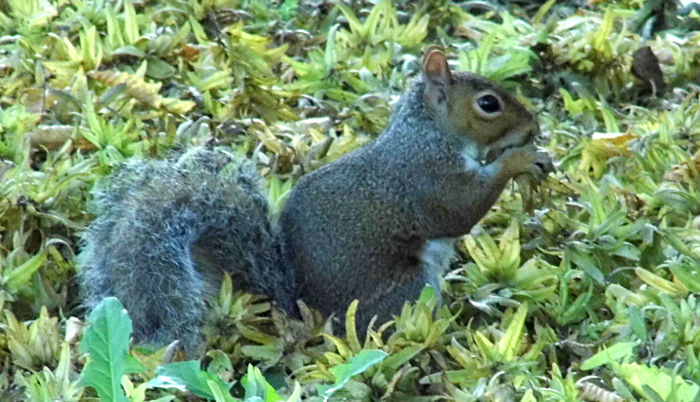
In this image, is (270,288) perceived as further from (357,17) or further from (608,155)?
(357,17)

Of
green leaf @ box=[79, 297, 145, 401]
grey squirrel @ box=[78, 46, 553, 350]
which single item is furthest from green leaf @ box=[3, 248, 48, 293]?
green leaf @ box=[79, 297, 145, 401]

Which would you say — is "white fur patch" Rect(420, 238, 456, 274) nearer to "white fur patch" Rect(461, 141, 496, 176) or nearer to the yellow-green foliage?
the yellow-green foliage

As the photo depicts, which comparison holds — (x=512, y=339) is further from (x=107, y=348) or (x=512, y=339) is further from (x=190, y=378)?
(x=107, y=348)

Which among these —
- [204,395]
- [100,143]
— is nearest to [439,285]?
[204,395]

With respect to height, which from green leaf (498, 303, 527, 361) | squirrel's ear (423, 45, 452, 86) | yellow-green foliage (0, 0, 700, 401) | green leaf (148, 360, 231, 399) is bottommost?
yellow-green foliage (0, 0, 700, 401)

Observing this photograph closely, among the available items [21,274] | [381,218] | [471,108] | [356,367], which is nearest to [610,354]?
[356,367]

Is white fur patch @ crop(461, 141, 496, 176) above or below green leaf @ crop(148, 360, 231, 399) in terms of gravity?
above
